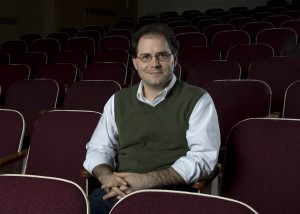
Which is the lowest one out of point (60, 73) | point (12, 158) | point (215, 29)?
point (12, 158)

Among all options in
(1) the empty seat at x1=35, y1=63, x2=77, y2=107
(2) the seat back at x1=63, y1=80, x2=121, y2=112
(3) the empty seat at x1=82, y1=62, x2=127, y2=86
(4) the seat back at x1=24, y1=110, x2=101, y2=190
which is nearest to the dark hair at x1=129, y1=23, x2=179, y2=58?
(4) the seat back at x1=24, y1=110, x2=101, y2=190

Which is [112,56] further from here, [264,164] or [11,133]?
[264,164]

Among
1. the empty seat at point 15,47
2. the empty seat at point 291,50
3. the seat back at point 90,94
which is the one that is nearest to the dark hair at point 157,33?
the seat back at point 90,94

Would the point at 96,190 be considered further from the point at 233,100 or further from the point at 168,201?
the point at 233,100

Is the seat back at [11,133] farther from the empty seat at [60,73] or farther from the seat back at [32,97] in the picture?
the empty seat at [60,73]

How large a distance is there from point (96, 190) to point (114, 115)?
7.0 inches

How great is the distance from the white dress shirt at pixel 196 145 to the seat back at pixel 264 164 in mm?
72

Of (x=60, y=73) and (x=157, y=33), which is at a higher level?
(x=157, y=33)

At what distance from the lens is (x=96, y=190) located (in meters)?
1.02

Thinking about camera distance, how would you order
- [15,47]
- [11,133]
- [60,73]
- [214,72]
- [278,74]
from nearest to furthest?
[11,133] → [278,74] → [214,72] → [60,73] → [15,47]

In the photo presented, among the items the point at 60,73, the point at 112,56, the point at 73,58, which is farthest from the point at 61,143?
the point at 73,58

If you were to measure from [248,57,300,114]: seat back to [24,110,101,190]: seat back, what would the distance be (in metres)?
0.77

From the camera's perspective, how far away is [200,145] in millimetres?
945

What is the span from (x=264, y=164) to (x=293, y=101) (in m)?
0.44
